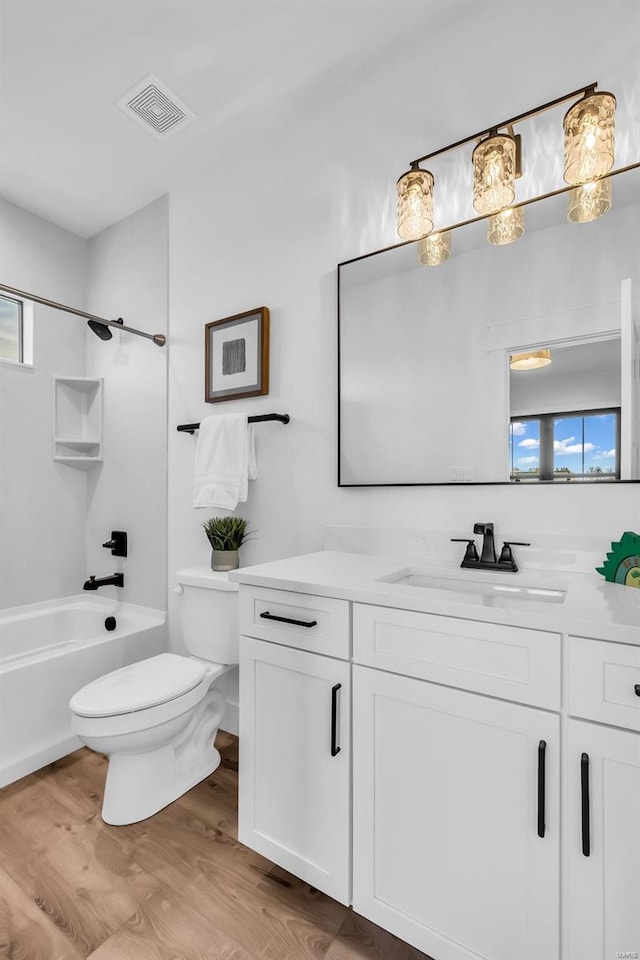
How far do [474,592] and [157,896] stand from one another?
1.20 meters

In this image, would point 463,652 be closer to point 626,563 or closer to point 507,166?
point 626,563

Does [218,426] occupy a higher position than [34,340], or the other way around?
[34,340]

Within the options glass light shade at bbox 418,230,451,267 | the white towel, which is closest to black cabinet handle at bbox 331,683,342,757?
the white towel

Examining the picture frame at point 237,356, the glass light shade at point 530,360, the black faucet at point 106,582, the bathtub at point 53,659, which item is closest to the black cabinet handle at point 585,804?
the glass light shade at point 530,360

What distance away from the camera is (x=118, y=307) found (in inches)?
105

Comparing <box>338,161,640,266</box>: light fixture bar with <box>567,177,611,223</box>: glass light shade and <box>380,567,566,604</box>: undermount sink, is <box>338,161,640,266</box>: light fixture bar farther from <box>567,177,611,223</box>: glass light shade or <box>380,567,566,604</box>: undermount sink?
<box>380,567,566,604</box>: undermount sink

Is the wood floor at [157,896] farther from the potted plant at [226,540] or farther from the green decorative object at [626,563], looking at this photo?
the green decorative object at [626,563]

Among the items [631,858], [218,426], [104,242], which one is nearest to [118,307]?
[104,242]

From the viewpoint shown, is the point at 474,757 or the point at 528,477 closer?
the point at 474,757

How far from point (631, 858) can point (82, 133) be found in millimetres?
2957

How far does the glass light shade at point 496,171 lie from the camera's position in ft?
4.47

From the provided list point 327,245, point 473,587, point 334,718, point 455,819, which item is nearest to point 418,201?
point 327,245

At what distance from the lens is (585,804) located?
2.80 ft

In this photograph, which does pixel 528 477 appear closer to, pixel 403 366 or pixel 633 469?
pixel 633 469
